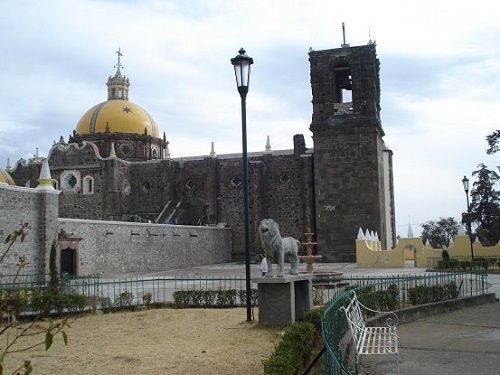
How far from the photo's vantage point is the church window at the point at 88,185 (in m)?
35.7

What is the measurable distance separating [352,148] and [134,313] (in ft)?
71.8

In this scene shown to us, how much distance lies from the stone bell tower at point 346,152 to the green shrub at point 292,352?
24471 millimetres

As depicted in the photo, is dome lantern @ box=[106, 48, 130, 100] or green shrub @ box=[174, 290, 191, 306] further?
dome lantern @ box=[106, 48, 130, 100]

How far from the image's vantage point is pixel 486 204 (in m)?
37.9

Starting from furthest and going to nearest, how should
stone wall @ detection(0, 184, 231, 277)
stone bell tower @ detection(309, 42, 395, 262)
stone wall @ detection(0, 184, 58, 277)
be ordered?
stone bell tower @ detection(309, 42, 395, 262)
stone wall @ detection(0, 184, 231, 277)
stone wall @ detection(0, 184, 58, 277)

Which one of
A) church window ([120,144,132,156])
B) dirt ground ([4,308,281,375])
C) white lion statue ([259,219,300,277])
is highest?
church window ([120,144,132,156])

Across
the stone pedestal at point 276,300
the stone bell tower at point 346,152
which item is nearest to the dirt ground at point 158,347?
the stone pedestal at point 276,300

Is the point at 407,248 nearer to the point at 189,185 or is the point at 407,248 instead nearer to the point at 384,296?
the point at 189,185

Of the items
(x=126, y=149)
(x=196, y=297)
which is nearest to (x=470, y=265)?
(x=196, y=297)

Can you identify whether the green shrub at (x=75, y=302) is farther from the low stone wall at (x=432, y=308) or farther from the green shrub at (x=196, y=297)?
the low stone wall at (x=432, y=308)

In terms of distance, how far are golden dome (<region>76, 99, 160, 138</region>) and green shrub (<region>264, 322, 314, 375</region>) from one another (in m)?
35.5

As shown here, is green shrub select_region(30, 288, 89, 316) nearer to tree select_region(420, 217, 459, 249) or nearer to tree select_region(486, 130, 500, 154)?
tree select_region(486, 130, 500, 154)

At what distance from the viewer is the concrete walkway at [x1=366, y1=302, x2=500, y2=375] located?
5762 millimetres

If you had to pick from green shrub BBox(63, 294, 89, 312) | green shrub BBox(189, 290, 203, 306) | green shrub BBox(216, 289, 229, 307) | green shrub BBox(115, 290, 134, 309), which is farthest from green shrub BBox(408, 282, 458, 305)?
green shrub BBox(63, 294, 89, 312)
